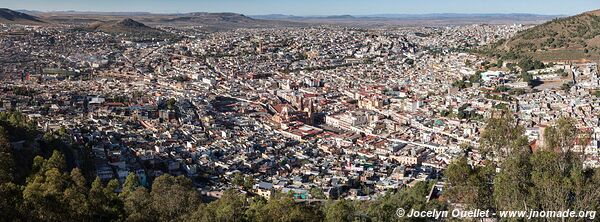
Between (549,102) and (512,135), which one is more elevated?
(512,135)

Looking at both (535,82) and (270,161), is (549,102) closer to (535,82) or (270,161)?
(535,82)

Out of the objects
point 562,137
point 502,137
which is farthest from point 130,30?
point 562,137

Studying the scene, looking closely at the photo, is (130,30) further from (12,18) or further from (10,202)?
(10,202)

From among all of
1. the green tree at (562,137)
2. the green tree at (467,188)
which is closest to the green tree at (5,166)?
the green tree at (467,188)

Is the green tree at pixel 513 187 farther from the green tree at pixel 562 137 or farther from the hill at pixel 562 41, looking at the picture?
the hill at pixel 562 41

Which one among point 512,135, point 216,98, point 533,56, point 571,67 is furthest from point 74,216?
point 533,56

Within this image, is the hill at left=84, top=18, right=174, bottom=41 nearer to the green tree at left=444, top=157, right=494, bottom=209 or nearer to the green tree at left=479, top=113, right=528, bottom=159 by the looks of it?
the green tree at left=479, top=113, right=528, bottom=159
